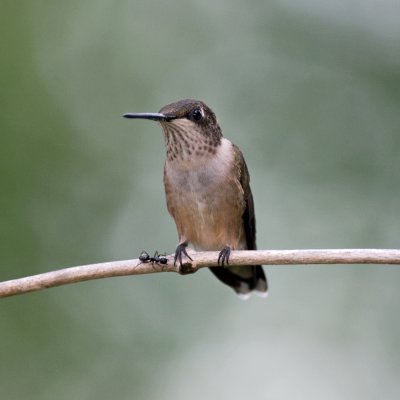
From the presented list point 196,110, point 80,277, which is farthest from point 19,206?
point 80,277

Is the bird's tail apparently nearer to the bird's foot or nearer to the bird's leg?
the bird's leg

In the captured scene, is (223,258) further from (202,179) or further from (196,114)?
(196,114)

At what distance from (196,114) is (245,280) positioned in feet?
5.24

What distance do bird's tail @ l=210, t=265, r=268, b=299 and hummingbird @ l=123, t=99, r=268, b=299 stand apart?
20.6 inches

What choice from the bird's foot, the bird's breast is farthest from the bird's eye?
the bird's foot

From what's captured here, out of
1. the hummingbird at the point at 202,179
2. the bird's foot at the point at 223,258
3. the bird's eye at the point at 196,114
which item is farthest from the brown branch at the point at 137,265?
the bird's eye at the point at 196,114

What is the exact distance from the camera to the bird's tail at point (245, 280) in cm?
573

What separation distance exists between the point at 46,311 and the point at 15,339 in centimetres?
34

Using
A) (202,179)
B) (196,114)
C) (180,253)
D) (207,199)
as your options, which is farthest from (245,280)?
(196,114)

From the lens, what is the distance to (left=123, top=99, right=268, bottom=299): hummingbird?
4781 mm

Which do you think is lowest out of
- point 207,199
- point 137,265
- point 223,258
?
point 137,265

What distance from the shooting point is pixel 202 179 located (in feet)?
16.0

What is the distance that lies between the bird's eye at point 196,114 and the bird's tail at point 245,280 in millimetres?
1403

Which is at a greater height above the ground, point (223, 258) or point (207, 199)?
point (207, 199)
